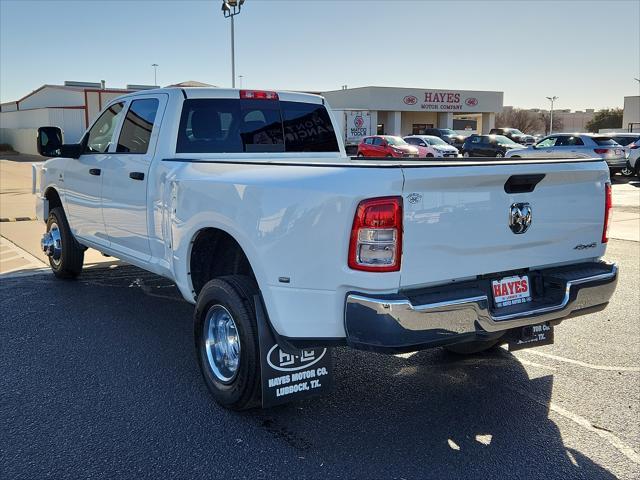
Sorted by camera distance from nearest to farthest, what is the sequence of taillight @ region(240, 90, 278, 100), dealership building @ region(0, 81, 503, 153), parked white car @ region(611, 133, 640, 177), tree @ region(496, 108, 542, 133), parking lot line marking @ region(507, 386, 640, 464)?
parking lot line marking @ region(507, 386, 640, 464), taillight @ region(240, 90, 278, 100), parked white car @ region(611, 133, 640, 177), dealership building @ region(0, 81, 503, 153), tree @ region(496, 108, 542, 133)

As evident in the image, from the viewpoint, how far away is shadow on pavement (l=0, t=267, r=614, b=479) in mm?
3312

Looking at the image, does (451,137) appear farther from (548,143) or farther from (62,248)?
(62,248)

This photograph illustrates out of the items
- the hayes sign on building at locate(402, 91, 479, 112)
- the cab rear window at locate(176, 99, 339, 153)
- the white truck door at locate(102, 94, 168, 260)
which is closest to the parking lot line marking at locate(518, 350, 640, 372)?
the cab rear window at locate(176, 99, 339, 153)

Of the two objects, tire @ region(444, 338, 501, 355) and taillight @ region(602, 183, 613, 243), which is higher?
taillight @ region(602, 183, 613, 243)

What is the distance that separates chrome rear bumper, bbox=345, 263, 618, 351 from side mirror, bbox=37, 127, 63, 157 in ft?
14.5

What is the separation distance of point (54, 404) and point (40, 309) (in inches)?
95.0

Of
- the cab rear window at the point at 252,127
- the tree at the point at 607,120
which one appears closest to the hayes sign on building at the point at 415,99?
the tree at the point at 607,120

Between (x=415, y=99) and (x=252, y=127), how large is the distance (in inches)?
2097

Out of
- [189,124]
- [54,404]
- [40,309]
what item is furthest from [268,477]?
[40,309]

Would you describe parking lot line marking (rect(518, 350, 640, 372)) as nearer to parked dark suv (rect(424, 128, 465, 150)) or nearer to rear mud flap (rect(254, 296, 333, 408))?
rear mud flap (rect(254, 296, 333, 408))

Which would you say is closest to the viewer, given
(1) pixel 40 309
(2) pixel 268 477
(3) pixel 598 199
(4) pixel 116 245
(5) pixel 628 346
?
(2) pixel 268 477

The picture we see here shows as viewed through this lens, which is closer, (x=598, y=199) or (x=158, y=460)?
(x=158, y=460)

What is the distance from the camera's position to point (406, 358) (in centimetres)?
498

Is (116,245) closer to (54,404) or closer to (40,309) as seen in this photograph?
(40,309)
